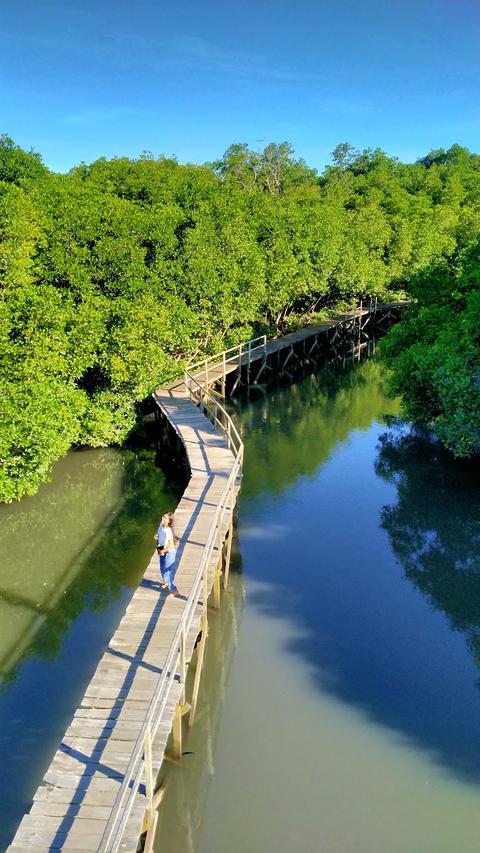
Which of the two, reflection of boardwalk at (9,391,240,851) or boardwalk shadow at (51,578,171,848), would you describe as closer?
reflection of boardwalk at (9,391,240,851)

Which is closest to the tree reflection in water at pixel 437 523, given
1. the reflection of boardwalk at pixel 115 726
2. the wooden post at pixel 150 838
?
the reflection of boardwalk at pixel 115 726

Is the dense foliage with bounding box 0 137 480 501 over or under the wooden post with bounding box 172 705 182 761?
over

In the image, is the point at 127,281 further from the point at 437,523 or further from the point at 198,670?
the point at 198,670

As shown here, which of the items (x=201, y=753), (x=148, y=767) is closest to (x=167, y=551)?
(x=201, y=753)

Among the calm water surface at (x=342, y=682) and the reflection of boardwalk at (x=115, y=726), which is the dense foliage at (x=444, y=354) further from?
the reflection of boardwalk at (x=115, y=726)

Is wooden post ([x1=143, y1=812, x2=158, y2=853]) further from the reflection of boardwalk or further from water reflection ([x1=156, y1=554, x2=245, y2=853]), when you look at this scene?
water reflection ([x1=156, y1=554, x2=245, y2=853])

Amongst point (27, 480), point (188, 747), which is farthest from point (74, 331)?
point (188, 747)

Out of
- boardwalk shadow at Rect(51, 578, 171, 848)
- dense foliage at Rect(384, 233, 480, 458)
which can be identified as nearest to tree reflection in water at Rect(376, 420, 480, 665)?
dense foliage at Rect(384, 233, 480, 458)
